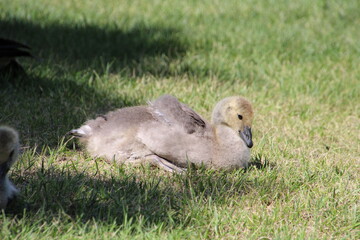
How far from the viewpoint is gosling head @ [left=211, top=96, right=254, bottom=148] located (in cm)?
470

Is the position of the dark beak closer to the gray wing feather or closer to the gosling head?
the gosling head

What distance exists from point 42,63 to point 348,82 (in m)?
3.77

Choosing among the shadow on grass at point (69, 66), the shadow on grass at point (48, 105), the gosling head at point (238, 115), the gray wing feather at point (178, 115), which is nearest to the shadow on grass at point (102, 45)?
the shadow on grass at point (69, 66)

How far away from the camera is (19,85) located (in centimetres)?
639

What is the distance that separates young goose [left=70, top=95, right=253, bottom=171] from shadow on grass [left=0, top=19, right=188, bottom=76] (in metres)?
2.44

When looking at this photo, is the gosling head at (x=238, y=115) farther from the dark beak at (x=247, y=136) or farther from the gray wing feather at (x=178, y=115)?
the gray wing feather at (x=178, y=115)

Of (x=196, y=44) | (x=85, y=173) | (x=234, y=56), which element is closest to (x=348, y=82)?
(x=234, y=56)

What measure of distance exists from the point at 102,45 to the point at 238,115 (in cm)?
381

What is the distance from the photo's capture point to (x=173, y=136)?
4551 millimetres

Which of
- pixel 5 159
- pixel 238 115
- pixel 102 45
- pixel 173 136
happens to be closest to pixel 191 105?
pixel 238 115

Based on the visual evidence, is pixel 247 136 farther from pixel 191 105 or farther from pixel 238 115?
pixel 191 105

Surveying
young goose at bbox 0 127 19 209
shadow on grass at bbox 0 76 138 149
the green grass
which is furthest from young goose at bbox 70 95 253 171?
young goose at bbox 0 127 19 209

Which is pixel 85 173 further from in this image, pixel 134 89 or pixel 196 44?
pixel 196 44

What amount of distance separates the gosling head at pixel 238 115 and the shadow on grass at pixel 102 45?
8.55 feet
